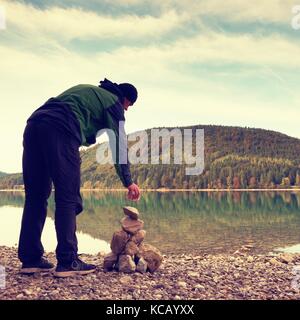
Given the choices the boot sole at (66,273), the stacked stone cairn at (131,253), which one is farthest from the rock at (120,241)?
the boot sole at (66,273)

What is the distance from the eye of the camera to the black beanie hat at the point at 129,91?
8359 millimetres

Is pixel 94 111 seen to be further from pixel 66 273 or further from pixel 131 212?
pixel 66 273

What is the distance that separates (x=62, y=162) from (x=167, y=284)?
280 centimetres

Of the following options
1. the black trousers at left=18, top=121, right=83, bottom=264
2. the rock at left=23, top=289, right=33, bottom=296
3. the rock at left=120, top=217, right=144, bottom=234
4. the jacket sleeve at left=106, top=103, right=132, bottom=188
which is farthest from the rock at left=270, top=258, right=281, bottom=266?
the rock at left=23, top=289, right=33, bottom=296

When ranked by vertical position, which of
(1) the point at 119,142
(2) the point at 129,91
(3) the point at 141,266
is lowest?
(3) the point at 141,266

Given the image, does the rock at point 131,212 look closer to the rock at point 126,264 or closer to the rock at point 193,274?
the rock at point 126,264

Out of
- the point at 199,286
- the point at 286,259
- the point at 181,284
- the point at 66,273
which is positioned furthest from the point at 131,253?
the point at 286,259

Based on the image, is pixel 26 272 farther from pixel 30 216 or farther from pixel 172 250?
pixel 172 250

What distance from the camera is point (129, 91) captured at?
27.4 feet

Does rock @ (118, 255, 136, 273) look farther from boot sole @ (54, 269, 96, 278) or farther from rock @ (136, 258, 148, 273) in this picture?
boot sole @ (54, 269, 96, 278)

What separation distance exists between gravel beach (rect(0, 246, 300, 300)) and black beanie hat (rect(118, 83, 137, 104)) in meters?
3.35

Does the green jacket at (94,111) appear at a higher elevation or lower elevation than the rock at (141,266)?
higher

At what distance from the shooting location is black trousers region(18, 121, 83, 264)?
294 inches
